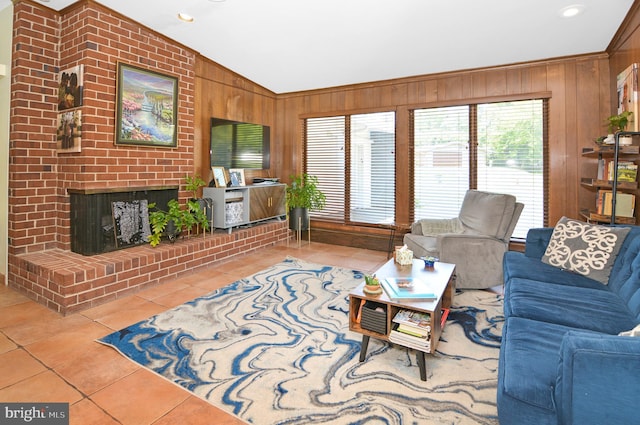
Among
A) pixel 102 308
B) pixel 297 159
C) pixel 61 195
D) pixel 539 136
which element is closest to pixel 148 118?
pixel 61 195

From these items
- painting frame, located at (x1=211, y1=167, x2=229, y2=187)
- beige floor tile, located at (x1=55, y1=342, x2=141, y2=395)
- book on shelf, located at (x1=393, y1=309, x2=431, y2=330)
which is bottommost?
beige floor tile, located at (x1=55, y1=342, x2=141, y2=395)

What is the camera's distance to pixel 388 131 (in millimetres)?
5031

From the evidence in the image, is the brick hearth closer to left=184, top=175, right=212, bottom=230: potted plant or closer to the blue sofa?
left=184, top=175, right=212, bottom=230: potted plant

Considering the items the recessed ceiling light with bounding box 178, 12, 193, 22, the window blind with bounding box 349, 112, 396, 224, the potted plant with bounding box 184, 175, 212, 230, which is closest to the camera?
the recessed ceiling light with bounding box 178, 12, 193, 22

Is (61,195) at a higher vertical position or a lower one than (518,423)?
higher

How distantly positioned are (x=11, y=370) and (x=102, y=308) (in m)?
0.93

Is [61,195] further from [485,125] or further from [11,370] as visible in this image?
[485,125]

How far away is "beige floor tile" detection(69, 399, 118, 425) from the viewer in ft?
5.21

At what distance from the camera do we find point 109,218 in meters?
3.48

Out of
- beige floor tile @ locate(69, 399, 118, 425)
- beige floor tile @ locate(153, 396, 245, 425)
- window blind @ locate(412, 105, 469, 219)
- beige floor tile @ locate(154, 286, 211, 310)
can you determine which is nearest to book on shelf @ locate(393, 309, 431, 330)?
beige floor tile @ locate(153, 396, 245, 425)

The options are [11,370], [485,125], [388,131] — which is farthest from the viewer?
[388,131]

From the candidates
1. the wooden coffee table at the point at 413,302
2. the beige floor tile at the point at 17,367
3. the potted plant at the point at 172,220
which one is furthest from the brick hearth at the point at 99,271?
the wooden coffee table at the point at 413,302

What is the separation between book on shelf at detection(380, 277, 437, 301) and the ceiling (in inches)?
96.9

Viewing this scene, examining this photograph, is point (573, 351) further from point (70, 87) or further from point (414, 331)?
point (70, 87)
